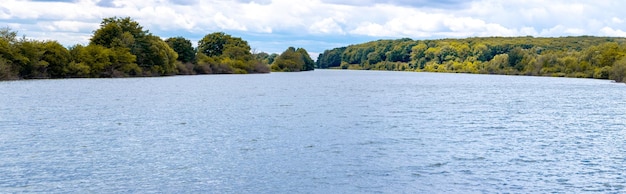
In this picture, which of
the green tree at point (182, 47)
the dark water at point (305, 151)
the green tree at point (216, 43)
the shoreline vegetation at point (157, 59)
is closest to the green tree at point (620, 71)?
the shoreline vegetation at point (157, 59)

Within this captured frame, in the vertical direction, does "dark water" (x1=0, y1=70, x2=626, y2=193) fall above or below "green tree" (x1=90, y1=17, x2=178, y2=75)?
below

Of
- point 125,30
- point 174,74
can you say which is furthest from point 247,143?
point 174,74

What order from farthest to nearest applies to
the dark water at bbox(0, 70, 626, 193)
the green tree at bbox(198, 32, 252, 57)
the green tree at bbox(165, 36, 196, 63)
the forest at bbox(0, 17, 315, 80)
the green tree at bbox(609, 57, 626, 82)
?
the green tree at bbox(198, 32, 252, 57), the green tree at bbox(165, 36, 196, 63), the green tree at bbox(609, 57, 626, 82), the forest at bbox(0, 17, 315, 80), the dark water at bbox(0, 70, 626, 193)

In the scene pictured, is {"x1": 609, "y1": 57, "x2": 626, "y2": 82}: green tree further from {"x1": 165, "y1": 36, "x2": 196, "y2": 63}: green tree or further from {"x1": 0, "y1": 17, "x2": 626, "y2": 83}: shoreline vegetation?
{"x1": 165, "y1": 36, "x2": 196, "y2": 63}: green tree

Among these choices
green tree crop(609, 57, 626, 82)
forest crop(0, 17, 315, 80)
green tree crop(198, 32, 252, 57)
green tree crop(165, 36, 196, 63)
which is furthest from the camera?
green tree crop(198, 32, 252, 57)

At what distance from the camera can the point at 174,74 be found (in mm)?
134750

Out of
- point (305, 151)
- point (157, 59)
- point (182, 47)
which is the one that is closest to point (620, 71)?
point (157, 59)

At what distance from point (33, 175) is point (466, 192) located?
1139cm

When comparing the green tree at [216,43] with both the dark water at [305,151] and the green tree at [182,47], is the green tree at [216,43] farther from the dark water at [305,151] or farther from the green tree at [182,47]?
the dark water at [305,151]

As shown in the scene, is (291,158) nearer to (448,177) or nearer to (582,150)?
(448,177)

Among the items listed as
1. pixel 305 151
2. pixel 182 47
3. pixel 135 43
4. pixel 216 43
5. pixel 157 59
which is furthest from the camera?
pixel 216 43

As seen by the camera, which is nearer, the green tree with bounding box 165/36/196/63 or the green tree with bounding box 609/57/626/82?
the green tree with bounding box 609/57/626/82

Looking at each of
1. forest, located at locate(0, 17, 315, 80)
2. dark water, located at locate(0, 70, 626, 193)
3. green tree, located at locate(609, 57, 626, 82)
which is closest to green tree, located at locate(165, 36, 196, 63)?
forest, located at locate(0, 17, 315, 80)

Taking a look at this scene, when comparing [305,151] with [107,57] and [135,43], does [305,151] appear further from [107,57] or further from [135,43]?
[135,43]
